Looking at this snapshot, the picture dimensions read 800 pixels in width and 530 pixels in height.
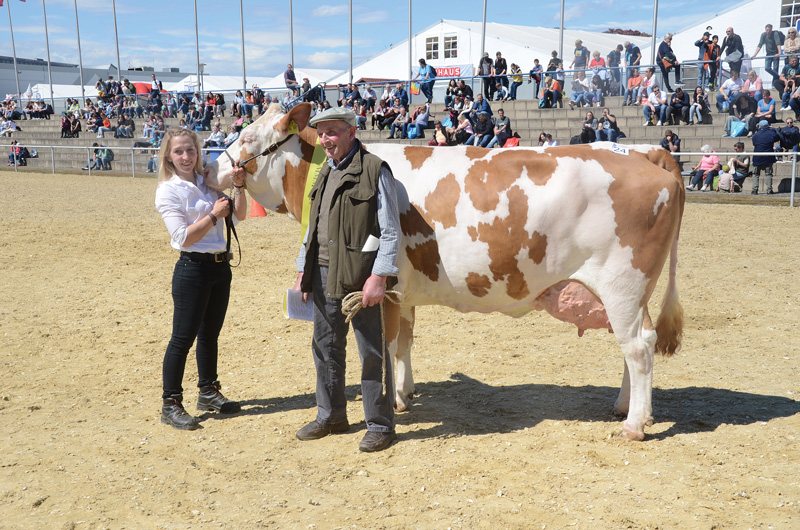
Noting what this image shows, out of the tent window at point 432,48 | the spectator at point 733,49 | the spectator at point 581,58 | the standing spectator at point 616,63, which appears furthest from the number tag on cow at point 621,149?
the tent window at point 432,48

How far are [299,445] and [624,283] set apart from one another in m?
2.18

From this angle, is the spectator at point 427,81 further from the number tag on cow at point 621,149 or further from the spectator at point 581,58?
the number tag on cow at point 621,149

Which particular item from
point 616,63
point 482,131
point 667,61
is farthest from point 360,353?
point 616,63

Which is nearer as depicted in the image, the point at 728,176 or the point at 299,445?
the point at 299,445

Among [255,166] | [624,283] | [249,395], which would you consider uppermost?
[255,166]

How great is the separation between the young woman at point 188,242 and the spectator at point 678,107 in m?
16.9

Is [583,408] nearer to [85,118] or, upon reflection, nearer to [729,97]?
[729,97]

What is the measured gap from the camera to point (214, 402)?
15.4 feet

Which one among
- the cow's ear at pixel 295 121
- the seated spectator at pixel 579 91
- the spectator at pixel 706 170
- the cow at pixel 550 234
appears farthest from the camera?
A: the seated spectator at pixel 579 91

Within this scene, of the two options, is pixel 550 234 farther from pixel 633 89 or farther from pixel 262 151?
pixel 633 89

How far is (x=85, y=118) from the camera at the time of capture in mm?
37844

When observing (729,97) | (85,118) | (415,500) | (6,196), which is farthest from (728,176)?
(85,118)

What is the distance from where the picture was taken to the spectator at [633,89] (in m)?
20.1

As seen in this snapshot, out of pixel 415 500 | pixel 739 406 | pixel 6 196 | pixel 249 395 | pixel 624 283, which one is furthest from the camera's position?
pixel 6 196
